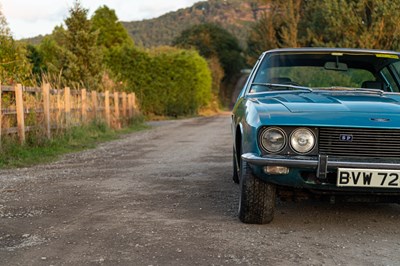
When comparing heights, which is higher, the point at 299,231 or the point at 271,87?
the point at 271,87

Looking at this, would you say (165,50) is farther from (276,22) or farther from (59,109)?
(59,109)

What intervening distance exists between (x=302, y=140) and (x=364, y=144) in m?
0.45

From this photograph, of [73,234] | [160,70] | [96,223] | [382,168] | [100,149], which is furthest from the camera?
[160,70]

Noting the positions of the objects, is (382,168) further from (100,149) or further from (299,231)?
(100,149)

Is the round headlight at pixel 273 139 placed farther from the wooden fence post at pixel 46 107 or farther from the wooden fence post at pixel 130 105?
the wooden fence post at pixel 130 105

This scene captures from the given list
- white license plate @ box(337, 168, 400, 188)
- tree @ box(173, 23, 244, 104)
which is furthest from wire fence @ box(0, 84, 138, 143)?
tree @ box(173, 23, 244, 104)

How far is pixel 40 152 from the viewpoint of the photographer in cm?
1013

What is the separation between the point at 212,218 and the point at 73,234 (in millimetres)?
1163

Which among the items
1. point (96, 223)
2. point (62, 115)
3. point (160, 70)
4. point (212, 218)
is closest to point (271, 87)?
point (212, 218)

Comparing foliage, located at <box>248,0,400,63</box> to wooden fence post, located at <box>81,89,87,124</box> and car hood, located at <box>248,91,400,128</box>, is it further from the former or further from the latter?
car hood, located at <box>248,91,400,128</box>

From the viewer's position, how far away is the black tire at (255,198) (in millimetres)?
4105

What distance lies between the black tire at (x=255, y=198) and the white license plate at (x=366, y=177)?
560 millimetres

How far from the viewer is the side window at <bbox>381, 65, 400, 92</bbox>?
581cm

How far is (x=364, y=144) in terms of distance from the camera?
3.96m
